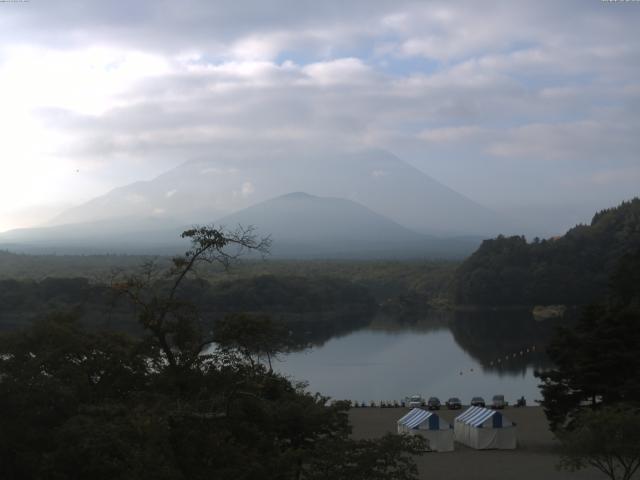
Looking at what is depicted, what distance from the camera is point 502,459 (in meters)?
11.6

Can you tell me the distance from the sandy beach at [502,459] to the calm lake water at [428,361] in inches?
149

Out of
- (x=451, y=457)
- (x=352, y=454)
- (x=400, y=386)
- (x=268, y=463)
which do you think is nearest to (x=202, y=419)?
(x=268, y=463)

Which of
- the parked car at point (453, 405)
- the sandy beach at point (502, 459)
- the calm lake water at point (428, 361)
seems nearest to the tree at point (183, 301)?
the sandy beach at point (502, 459)

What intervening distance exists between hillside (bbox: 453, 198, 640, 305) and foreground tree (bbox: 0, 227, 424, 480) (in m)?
43.1

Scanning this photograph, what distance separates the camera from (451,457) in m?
12.0

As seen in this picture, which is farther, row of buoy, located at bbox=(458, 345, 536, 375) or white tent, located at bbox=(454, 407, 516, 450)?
row of buoy, located at bbox=(458, 345, 536, 375)

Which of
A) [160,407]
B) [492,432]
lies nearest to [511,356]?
[492,432]

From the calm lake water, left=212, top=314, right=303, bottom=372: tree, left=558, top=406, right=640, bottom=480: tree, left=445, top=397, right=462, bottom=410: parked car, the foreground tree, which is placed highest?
left=212, top=314, right=303, bottom=372: tree

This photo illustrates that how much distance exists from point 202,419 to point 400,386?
17.1 meters

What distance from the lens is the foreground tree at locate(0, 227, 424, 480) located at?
5.88 m

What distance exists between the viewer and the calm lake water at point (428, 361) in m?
22.1

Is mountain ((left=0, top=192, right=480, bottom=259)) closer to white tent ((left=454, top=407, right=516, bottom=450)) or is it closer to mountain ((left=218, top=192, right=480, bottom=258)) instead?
mountain ((left=218, top=192, right=480, bottom=258))

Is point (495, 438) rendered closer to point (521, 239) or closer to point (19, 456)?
point (19, 456)

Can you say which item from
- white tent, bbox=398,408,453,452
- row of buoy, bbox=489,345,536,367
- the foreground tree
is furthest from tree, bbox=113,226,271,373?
row of buoy, bbox=489,345,536,367
